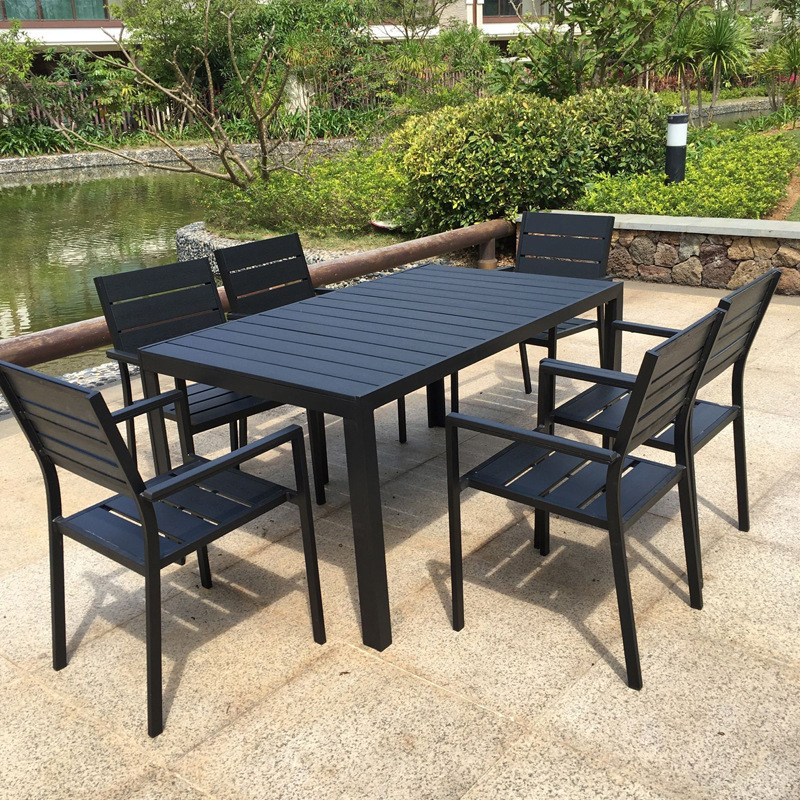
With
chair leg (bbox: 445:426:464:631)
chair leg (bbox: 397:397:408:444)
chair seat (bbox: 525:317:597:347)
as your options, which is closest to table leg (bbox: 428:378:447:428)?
chair leg (bbox: 397:397:408:444)

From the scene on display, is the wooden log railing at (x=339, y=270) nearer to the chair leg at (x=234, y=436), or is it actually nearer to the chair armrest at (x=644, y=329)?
the chair leg at (x=234, y=436)

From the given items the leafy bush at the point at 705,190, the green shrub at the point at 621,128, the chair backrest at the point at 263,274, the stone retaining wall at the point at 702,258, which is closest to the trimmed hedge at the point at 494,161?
the leafy bush at the point at 705,190

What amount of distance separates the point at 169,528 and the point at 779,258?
5.46 meters

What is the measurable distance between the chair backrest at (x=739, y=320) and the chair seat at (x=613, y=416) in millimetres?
178

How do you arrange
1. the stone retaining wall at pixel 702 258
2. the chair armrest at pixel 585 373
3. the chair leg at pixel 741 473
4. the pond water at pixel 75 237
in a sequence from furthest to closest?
the pond water at pixel 75 237 → the stone retaining wall at pixel 702 258 → the chair leg at pixel 741 473 → the chair armrest at pixel 585 373

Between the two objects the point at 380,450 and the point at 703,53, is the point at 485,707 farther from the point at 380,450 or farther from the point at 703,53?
the point at 703,53

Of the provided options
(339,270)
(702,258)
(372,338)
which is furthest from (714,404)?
(702,258)

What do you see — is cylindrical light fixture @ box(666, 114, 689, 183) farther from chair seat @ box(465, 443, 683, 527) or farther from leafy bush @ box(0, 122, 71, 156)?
leafy bush @ box(0, 122, 71, 156)

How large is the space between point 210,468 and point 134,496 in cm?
21

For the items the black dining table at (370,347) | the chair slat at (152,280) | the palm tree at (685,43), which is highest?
the palm tree at (685,43)

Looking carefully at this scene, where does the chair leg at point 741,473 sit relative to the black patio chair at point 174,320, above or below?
below

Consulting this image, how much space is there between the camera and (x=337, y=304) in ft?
11.7

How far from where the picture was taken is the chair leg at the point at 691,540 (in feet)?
8.67

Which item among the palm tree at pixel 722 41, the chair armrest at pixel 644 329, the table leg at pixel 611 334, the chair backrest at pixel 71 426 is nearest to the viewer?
the chair backrest at pixel 71 426
